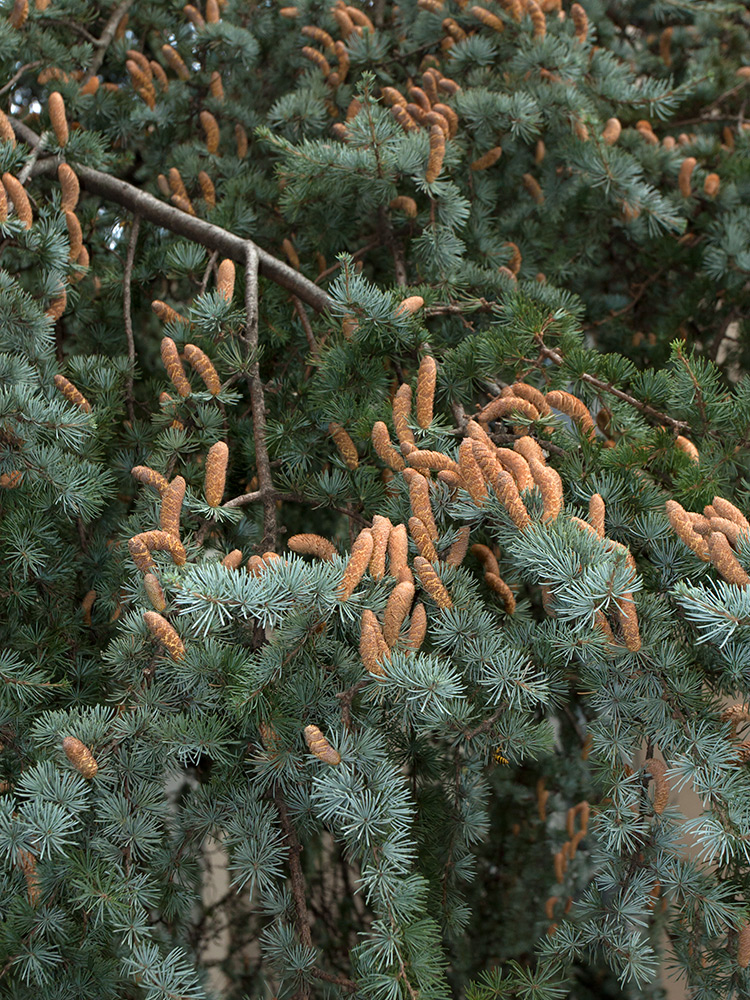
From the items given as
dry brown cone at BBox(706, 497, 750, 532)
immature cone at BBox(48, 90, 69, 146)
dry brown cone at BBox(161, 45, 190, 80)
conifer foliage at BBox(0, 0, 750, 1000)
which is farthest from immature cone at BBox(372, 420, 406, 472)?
dry brown cone at BBox(161, 45, 190, 80)

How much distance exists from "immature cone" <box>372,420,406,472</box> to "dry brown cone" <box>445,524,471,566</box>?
0.36 feet

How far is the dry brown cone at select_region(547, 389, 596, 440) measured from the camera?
0.95 m

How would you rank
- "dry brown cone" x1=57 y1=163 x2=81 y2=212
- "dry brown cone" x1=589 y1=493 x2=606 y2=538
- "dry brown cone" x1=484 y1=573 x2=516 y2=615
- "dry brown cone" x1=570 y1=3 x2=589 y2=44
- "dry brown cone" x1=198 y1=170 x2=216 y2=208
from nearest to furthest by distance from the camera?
"dry brown cone" x1=589 y1=493 x2=606 y2=538
"dry brown cone" x1=484 y1=573 x2=516 y2=615
"dry brown cone" x1=57 y1=163 x2=81 y2=212
"dry brown cone" x1=198 y1=170 x2=216 y2=208
"dry brown cone" x1=570 y1=3 x2=589 y2=44

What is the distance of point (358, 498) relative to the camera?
1.04m

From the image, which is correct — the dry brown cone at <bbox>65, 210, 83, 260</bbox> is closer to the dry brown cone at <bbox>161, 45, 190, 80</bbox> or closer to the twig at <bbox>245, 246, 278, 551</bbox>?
the twig at <bbox>245, 246, 278, 551</bbox>

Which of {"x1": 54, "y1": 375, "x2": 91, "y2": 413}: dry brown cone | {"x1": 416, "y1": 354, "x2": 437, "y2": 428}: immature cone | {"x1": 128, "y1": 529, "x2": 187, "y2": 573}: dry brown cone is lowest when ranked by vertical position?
{"x1": 54, "y1": 375, "x2": 91, "y2": 413}: dry brown cone

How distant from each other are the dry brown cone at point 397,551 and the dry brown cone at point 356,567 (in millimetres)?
30

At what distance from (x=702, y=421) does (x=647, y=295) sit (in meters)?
1.04

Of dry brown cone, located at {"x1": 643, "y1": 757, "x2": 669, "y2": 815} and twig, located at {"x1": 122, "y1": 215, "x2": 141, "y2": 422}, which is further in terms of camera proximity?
twig, located at {"x1": 122, "y1": 215, "x2": 141, "y2": 422}

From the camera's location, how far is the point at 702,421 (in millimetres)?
1005

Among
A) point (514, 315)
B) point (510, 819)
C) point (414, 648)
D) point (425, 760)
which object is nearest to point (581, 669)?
point (414, 648)

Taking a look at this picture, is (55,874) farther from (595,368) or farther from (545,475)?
(595,368)

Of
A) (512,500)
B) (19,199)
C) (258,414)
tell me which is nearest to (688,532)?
(512,500)

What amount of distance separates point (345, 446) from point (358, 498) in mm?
63
